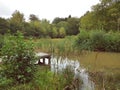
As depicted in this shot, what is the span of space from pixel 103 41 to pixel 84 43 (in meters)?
A: 1.61

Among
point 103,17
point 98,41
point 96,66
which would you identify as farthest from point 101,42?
point 103,17

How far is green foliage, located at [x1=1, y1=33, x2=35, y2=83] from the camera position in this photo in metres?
5.09

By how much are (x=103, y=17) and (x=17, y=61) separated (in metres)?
22.7

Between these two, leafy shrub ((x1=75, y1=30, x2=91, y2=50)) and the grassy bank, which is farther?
leafy shrub ((x1=75, y1=30, x2=91, y2=50))

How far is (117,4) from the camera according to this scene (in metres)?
26.7

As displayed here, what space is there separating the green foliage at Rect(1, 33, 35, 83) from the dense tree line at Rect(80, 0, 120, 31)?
2190cm

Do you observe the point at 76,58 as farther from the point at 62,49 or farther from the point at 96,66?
the point at 62,49

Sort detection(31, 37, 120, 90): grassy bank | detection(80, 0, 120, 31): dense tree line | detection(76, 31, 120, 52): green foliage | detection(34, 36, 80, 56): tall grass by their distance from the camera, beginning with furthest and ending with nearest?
detection(80, 0, 120, 31): dense tree line → detection(76, 31, 120, 52): green foliage → detection(34, 36, 80, 56): tall grass → detection(31, 37, 120, 90): grassy bank

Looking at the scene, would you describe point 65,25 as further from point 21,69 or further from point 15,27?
point 21,69

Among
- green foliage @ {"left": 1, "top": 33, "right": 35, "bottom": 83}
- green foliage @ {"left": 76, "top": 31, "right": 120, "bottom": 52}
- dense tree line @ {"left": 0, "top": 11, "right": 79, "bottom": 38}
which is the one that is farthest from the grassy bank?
dense tree line @ {"left": 0, "top": 11, "right": 79, "bottom": 38}

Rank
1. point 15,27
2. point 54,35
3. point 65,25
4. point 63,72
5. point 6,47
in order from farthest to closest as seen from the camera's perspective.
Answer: point 65,25
point 54,35
point 15,27
point 63,72
point 6,47

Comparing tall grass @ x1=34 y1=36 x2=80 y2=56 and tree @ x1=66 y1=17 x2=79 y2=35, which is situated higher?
tree @ x1=66 y1=17 x2=79 y2=35

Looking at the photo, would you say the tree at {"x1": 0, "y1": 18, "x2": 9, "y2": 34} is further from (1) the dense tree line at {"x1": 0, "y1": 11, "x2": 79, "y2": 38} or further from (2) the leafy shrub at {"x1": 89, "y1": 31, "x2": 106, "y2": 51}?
(2) the leafy shrub at {"x1": 89, "y1": 31, "x2": 106, "y2": 51}

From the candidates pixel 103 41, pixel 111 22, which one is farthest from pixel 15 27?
pixel 111 22
